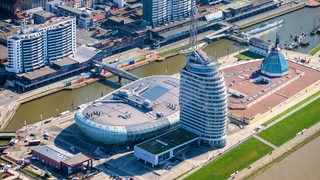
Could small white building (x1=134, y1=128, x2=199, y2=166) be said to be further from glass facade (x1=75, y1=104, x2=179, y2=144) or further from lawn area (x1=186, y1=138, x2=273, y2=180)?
lawn area (x1=186, y1=138, x2=273, y2=180)

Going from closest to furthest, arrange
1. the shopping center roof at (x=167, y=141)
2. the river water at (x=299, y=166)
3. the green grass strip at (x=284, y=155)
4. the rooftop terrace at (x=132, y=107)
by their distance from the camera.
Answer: the river water at (x=299, y=166) → the green grass strip at (x=284, y=155) → the shopping center roof at (x=167, y=141) → the rooftop terrace at (x=132, y=107)

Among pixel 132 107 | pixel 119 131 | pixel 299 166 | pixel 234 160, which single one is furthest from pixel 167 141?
pixel 299 166

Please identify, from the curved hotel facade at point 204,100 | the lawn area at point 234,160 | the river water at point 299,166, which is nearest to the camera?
the lawn area at point 234,160

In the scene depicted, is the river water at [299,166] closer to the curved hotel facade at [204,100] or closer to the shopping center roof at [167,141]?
the curved hotel facade at [204,100]

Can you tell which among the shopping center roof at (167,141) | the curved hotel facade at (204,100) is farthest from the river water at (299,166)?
the shopping center roof at (167,141)

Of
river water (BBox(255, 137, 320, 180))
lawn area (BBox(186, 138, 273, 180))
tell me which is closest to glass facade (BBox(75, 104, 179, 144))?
lawn area (BBox(186, 138, 273, 180))

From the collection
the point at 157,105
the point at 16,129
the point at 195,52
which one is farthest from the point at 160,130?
the point at 16,129
